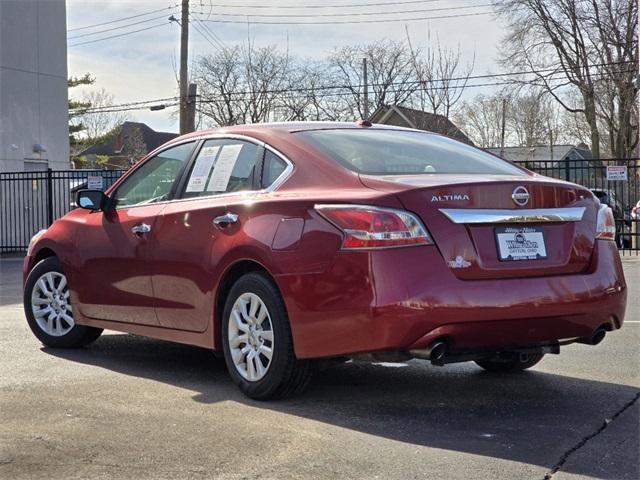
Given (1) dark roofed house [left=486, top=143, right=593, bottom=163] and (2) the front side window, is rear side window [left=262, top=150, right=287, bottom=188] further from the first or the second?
(1) dark roofed house [left=486, top=143, right=593, bottom=163]

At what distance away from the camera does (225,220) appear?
5.13 m

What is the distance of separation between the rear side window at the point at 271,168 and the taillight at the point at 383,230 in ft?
2.77

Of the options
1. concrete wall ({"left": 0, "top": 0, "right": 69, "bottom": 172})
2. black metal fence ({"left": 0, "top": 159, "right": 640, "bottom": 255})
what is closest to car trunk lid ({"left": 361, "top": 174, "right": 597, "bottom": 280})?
black metal fence ({"left": 0, "top": 159, "right": 640, "bottom": 255})

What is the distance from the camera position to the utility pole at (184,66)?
1128 inches

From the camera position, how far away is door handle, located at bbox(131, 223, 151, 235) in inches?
228

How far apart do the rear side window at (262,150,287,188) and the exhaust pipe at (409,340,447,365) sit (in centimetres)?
138

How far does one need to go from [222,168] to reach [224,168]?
0.8 inches

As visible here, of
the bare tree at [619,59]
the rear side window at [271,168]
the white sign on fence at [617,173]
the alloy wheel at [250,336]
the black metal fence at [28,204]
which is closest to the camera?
the alloy wheel at [250,336]

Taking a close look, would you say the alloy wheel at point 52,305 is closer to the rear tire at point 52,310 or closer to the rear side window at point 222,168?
the rear tire at point 52,310

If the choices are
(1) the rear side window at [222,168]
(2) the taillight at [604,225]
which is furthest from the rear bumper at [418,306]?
(1) the rear side window at [222,168]

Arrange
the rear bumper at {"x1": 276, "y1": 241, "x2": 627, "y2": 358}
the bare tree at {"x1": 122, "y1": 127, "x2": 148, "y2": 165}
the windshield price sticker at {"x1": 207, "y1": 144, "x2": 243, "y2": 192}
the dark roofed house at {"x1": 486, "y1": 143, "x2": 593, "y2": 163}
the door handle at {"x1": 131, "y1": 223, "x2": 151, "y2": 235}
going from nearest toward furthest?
the rear bumper at {"x1": 276, "y1": 241, "x2": 627, "y2": 358}, the windshield price sticker at {"x1": 207, "y1": 144, "x2": 243, "y2": 192}, the door handle at {"x1": 131, "y1": 223, "x2": 151, "y2": 235}, the dark roofed house at {"x1": 486, "y1": 143, "x2": 593, "y2": 163}, the bare tree at {"x1": 122, "y1": 127, "x2": 148, "y2": 165}

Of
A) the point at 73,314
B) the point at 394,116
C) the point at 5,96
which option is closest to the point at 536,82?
the point at 394,116

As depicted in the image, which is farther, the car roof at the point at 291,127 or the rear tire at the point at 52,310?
the rear tire at the point at 52,310

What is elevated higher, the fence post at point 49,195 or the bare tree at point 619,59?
the bare tree at point 619,59
